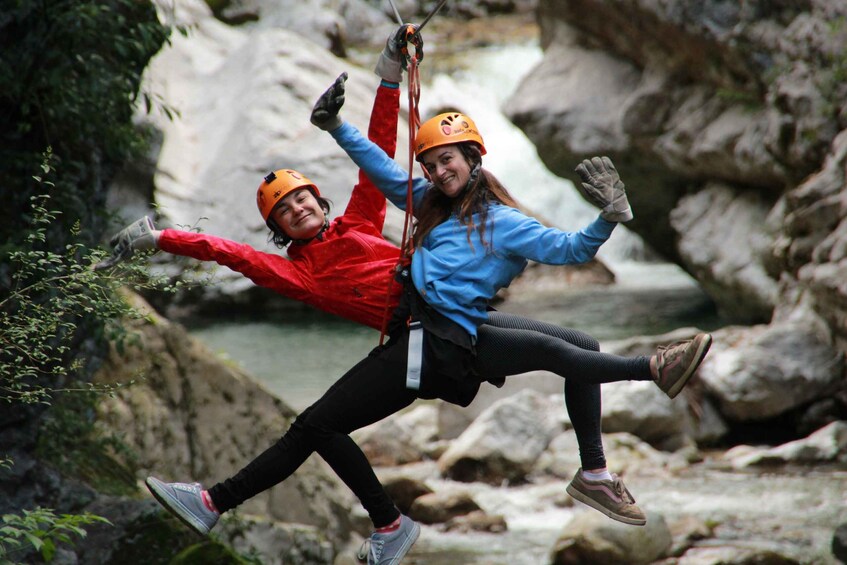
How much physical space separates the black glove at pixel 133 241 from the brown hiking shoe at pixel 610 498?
216cm

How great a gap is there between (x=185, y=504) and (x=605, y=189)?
2264mm

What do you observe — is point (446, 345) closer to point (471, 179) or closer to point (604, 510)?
point (471, 179)

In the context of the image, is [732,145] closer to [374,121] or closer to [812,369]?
[812,369]

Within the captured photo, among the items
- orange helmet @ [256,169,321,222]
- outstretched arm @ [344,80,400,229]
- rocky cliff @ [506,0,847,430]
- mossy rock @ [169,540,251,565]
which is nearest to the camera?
orange helmet @ [256,169,321,222]

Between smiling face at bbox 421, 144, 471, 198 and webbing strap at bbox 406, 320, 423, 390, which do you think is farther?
smiling face at bbox 421, 144, 471, 198

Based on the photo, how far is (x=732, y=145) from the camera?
15.5 meters

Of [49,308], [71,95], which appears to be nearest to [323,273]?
[49,308]

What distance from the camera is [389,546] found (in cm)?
445

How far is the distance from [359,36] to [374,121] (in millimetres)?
25500

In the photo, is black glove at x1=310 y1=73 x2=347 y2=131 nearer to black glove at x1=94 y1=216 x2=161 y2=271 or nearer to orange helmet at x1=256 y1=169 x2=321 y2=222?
orange helmet at x1=256 y1=169 x2=321 y2=222

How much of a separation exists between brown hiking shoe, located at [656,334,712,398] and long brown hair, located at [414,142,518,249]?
934 mm

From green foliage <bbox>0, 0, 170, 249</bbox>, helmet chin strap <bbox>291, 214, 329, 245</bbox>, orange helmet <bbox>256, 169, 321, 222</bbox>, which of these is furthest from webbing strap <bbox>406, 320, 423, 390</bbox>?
green foliage <bbox>0, 0, 170, 249</bbox>

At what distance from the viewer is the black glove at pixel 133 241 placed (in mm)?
4398

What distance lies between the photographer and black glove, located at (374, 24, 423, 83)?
4.48 m
